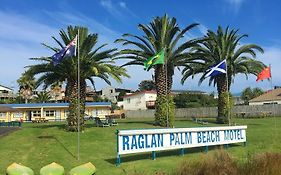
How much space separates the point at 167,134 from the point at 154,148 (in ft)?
3.09

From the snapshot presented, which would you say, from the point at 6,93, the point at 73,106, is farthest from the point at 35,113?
the point at 73,106

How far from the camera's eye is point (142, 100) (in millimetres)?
89188

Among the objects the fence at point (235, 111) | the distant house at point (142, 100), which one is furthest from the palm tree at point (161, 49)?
the distant house at point (142, 100)

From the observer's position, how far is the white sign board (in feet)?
43.6

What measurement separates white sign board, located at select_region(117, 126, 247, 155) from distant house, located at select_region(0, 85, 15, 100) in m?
99.4

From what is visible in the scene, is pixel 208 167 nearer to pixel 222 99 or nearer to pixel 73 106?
pixel 73 106

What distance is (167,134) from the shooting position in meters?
14.8

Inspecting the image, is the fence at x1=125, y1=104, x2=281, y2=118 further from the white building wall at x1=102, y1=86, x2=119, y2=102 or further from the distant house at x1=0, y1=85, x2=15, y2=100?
the distant house at x1=0, y1=85, x2=15, y2=100

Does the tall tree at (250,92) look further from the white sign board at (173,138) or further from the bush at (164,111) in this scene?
the white sign board at (173,138)

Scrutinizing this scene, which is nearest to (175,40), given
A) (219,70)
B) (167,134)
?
(219,70)

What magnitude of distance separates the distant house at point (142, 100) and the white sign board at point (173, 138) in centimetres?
6743

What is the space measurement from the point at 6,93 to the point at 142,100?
159ft

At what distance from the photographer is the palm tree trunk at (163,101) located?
31.3 metres

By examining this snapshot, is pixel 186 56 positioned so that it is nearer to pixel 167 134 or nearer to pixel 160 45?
pixel 160 45
